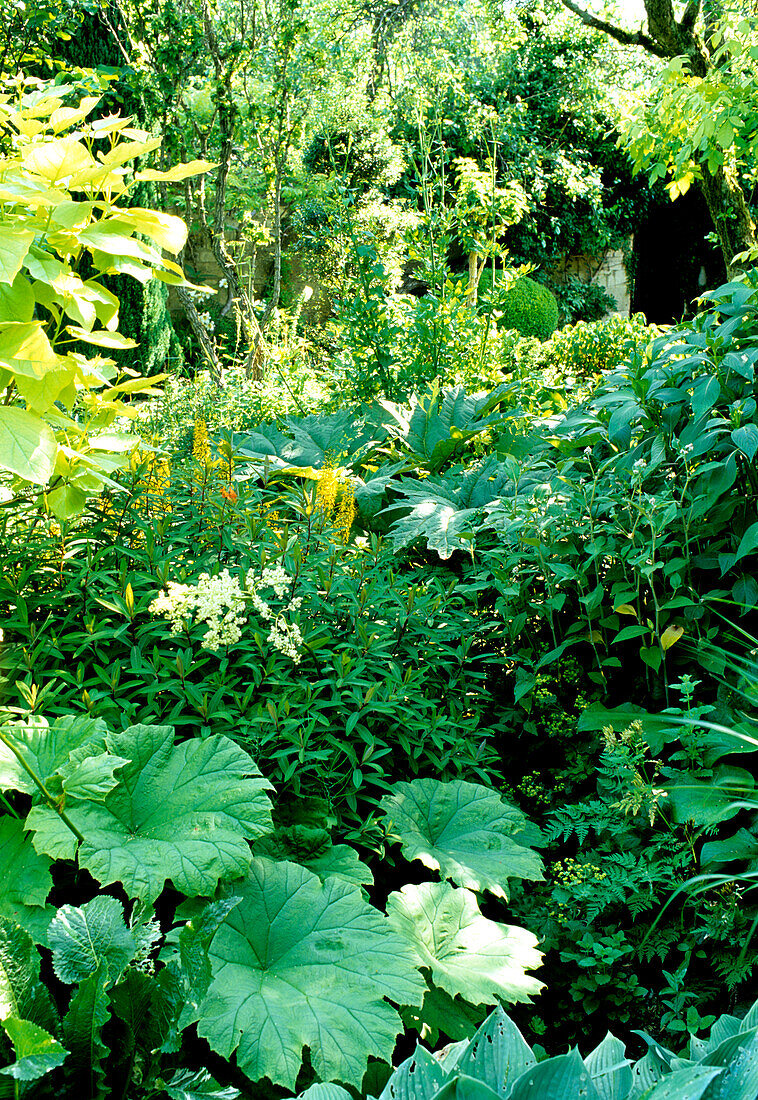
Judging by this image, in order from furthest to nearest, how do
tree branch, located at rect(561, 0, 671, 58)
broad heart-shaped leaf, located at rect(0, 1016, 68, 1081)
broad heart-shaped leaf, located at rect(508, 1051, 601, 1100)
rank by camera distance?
tree branch, located at rect(561, 0, 671, 58)
broad heart-shaped leaf, located at rect(0, 1016, 68, 1081)
broad heart-shaped leaf, located at rect(508, 1051, 601, 1100)

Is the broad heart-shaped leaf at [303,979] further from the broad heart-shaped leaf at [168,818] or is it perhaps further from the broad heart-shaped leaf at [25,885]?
the broad heart-shaped leaf at [25,885]

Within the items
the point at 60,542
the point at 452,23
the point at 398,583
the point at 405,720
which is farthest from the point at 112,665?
the point at 452,23

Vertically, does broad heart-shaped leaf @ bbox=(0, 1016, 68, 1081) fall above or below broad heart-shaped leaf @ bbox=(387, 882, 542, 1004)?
above

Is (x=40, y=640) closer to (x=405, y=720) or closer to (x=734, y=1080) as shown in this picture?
(x=405, y=720)

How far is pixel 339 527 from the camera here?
8.00 feet

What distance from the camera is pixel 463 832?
1.96 meters

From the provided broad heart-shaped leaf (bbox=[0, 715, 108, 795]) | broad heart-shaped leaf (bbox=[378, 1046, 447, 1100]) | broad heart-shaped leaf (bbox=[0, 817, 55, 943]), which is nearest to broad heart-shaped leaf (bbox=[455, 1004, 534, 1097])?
broad heart-shaped leaf (bbox=[378, 1046, 447, 1100])

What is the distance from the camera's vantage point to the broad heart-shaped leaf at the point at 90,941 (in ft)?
3.44

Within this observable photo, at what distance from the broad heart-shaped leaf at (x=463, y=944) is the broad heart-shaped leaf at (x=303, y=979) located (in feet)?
0.34

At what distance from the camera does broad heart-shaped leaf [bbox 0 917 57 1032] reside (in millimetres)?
987

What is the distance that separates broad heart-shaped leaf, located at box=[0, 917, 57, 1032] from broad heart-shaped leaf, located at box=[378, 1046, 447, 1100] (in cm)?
50

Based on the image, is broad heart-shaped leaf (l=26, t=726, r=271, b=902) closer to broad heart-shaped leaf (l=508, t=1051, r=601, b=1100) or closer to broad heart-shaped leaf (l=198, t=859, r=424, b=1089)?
broad heart-shaped leaf (l=198, t=859, r=424, b=1089)

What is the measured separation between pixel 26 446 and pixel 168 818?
774mm

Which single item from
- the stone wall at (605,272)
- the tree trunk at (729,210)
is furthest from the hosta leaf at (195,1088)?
the stone wall at (605,272)
